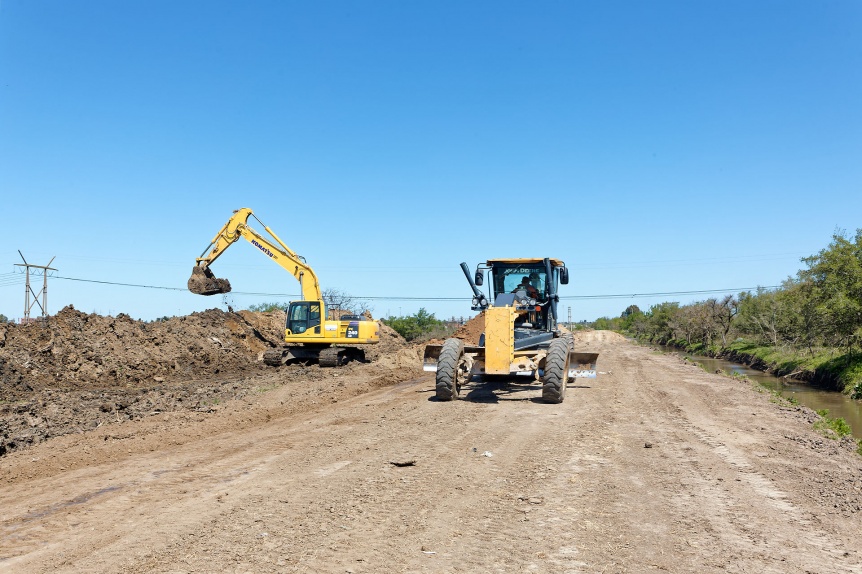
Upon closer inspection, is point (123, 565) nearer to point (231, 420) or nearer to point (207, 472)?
point (207, 472)

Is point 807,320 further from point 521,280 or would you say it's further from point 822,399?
point 521,280

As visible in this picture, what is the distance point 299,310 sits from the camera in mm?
24281

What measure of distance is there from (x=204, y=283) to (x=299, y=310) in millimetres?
3582

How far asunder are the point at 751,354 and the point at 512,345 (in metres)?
31.4

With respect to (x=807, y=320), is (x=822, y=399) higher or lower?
lower

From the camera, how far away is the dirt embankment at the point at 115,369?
12688 millimetres

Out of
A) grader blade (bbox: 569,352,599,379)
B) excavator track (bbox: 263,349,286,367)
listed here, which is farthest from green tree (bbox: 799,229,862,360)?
excavator track (bbox: 263,349,286,367)

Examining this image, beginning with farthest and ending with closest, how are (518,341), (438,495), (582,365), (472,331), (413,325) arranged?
(413,325) < (472,331) < (582,365) < (518,341) < (438,495)

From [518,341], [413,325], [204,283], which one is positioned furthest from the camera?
[413,325]

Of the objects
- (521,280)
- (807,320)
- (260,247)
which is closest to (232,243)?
(260,247)

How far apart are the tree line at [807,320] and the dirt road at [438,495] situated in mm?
15496

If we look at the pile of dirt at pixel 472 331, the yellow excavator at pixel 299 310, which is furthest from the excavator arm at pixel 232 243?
the pile of dirt at pixel 472 331

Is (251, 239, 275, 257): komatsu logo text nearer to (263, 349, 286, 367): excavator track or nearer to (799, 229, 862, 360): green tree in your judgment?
(263, 349, 286, 367): excavator track

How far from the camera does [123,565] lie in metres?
4.73
